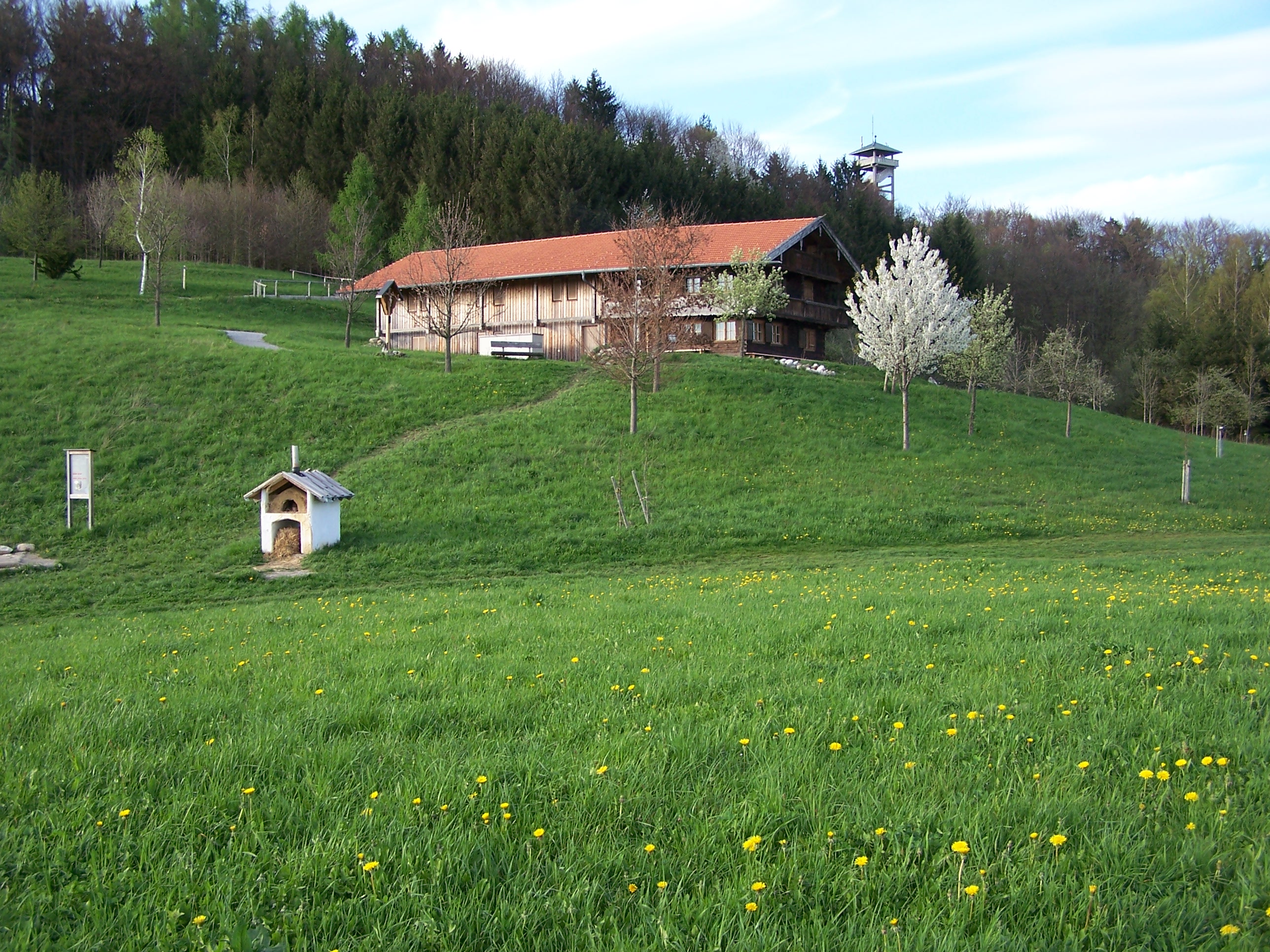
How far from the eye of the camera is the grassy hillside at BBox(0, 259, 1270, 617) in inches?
717

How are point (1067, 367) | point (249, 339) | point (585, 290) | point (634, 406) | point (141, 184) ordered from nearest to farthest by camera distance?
point (634, 406) → point (1067, 367) → point (249, 339) → point (585, 290) → point (141, 184)

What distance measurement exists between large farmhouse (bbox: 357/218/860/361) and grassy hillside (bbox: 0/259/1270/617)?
22.0ft

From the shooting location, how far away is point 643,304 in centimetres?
2878

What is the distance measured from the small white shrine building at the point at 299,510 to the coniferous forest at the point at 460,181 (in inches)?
1596

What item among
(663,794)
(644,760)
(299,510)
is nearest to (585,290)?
(299,510)

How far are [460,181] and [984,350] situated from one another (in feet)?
156

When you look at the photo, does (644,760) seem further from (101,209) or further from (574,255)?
(101,209)

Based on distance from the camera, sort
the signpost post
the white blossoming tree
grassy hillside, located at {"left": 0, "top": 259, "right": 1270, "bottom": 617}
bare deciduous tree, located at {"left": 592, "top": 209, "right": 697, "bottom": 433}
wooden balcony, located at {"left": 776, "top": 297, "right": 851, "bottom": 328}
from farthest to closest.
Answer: wooden balcony, located at {"left": 776, "top": 297, "right": 851, "bottom": 328} → the white blossoming tree → bare deciduous tree, located at {"left": 592, "top": 209, "right": 697, "bottom": 433} → the signpost post → grassy hillside, located at {"left": 0, "top": 259, "right": 1270, "bottom": 617}

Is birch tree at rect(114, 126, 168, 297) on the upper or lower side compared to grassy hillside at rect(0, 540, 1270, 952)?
upper

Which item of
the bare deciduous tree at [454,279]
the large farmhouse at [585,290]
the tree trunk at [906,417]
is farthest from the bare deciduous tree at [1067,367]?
the bare deciduous tree at [454,279]

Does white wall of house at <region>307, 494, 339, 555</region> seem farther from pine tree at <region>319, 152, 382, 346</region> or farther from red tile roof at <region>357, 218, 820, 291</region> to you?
pine tree at <region>319, 152, 382, 346</region>

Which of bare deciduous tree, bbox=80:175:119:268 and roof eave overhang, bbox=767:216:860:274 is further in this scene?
bare deciduous tree, bbox=80:175:119:268

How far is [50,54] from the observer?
67.8m

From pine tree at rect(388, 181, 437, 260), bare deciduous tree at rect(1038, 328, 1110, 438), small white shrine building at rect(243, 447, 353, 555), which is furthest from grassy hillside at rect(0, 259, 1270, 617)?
pine tree at rect(388, 181, 437, 260)
